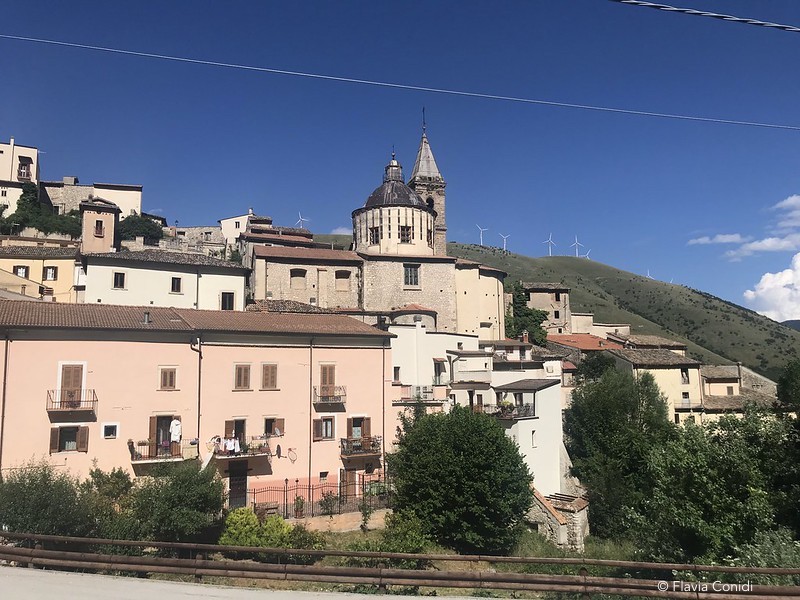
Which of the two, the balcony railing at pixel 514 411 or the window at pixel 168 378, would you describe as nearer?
the window at pixel 168 378

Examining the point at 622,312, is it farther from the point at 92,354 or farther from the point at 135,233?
the point at 92,354

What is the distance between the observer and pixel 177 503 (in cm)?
2042

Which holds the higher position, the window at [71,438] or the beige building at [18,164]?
the beige building at [18,164]

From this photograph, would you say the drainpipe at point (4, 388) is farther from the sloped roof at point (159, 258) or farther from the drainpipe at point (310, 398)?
the sloped roof at point (159, 258)

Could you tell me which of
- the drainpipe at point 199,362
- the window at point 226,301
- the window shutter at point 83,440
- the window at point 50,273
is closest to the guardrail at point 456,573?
the window shutter at point 83,440

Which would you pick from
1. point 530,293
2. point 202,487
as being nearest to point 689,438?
point 202,487

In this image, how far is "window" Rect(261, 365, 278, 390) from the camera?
27641mm

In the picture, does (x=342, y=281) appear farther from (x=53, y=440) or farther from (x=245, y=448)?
(x=53, y=440)

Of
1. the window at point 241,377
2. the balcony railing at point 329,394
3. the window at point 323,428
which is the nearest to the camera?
the window at point 241,377

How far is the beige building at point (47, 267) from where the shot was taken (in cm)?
4297

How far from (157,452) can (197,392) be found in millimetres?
2994

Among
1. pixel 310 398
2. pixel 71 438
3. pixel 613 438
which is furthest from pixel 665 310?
pixel 71 438

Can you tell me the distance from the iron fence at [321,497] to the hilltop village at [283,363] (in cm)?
26

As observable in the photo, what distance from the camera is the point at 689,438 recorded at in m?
21.1
